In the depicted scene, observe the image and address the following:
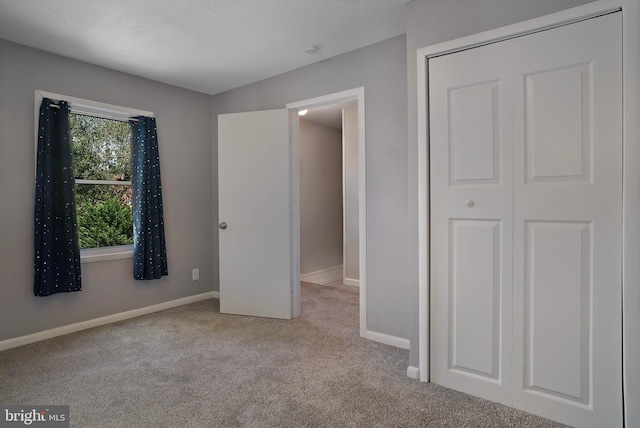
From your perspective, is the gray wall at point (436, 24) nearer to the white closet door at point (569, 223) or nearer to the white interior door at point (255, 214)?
the white closet door at point (569, 223)

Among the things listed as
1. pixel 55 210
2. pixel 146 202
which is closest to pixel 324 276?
pixel 146 202

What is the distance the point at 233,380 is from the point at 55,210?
80.6 inches

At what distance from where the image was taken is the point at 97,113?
128 inches

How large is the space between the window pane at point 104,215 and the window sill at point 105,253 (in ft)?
0.16

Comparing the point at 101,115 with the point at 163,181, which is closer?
the point at 101,115

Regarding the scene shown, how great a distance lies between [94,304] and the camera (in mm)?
3195

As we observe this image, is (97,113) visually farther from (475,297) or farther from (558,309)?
(558,309)

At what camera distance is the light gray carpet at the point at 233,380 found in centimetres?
179

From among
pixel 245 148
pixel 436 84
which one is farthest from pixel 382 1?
pixel 245 148

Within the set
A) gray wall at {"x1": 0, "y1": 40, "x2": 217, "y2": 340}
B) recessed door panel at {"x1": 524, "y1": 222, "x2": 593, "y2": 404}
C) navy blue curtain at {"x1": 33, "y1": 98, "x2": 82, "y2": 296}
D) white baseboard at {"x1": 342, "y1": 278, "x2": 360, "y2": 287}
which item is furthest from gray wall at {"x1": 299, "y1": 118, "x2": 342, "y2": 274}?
recessed door panel at {"x1": 524, "y1": 222, "x2": 593, "y2": 404}

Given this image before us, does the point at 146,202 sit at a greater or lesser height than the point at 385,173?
lesser

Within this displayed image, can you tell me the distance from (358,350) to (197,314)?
1.73m

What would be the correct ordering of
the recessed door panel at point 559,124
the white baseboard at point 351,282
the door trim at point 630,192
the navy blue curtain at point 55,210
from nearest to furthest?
the door trim at point 630,192
the recessed door panel at point 559,124
the navy blue curtain at point 55,210
the white baseboard at point 351,282

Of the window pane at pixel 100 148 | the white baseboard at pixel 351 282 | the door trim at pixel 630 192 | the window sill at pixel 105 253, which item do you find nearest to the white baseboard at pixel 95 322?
the window sill at pixel 105 253
